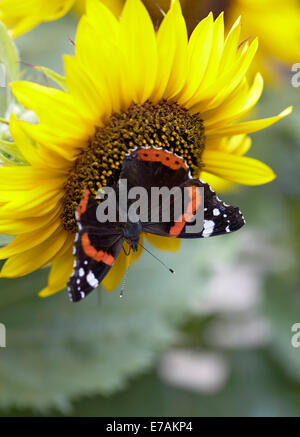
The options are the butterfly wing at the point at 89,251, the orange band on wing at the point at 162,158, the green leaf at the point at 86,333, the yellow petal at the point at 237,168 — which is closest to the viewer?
the butterfly wing at the point at 89,251

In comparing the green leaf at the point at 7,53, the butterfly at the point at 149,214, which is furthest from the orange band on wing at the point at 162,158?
the green leaf at the point at 7,53

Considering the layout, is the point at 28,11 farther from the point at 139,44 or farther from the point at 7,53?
the point at 139,44

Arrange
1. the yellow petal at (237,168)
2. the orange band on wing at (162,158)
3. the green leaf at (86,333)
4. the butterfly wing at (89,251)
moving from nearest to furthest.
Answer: the butterfly wing at (89,251) < the orange band on wing at (162,158) < the yellow petal at (237,168) < the green leaf at (86,333)

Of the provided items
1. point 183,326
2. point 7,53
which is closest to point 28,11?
point 7,53

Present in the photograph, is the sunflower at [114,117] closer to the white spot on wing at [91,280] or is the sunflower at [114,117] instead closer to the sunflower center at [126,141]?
the sunflower center at [126,141]

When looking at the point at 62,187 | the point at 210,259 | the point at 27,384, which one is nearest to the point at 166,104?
the point at 62,187

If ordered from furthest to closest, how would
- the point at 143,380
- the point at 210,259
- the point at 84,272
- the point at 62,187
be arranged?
the point at 143,380 → the point at 210,259 → the point at 62,187 → the point at 84,272
